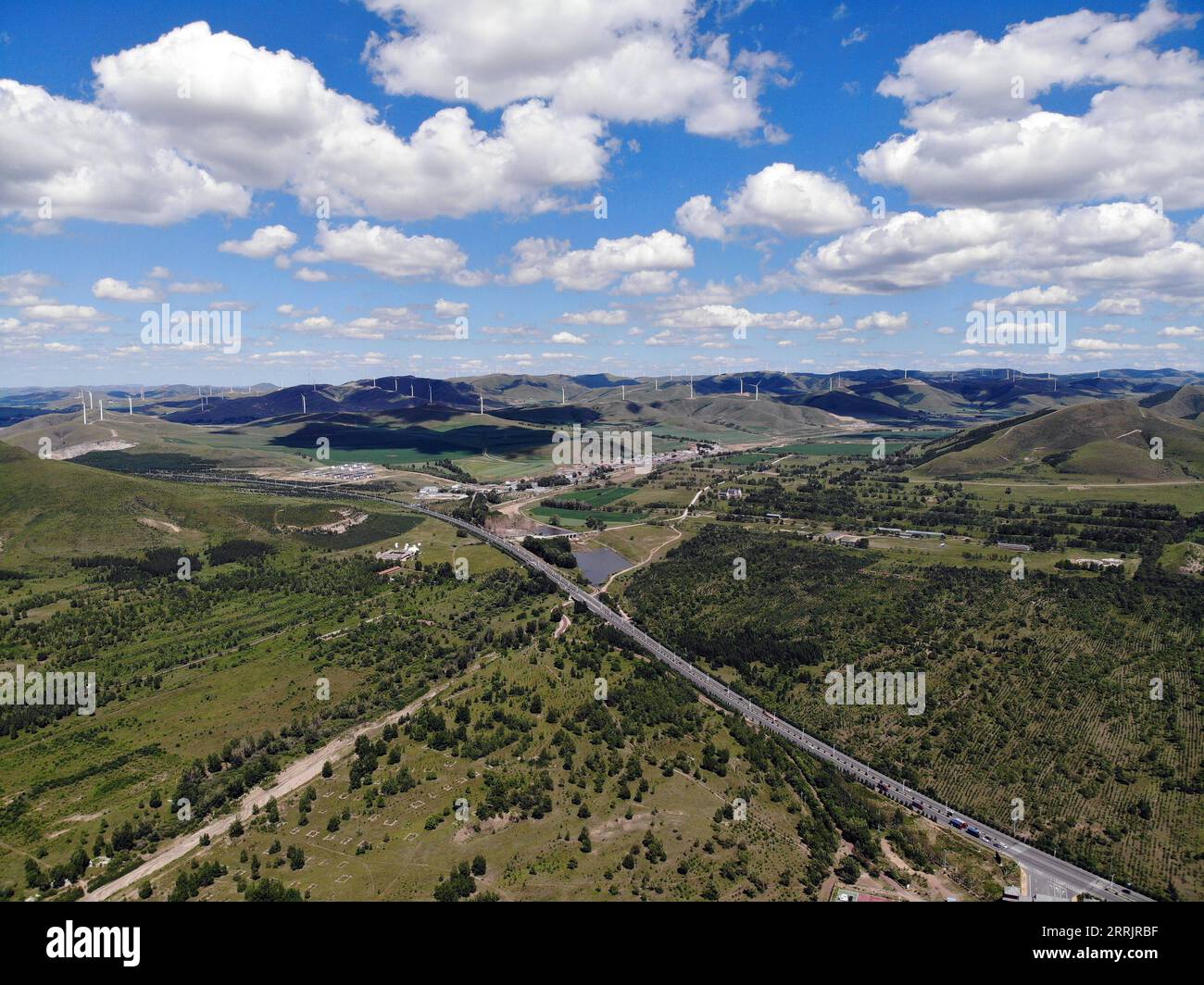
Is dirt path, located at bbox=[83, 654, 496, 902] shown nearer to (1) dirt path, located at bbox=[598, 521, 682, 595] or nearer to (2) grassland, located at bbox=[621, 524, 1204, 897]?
(2) grassland, located at bbox=[621, 524, 1204, 897]

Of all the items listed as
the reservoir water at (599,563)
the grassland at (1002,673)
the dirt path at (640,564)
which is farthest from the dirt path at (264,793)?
the reservoir water at (599,563)

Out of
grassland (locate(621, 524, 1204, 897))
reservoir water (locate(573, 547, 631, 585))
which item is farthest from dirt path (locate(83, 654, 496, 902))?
reservoir water (locate(573, 547, 631, 585))

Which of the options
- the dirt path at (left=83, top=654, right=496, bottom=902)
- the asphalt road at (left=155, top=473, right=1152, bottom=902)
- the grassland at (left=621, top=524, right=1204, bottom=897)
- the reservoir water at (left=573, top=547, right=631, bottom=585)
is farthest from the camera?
the reservoir water at (left=573, top=547, right=631, bottom=585)

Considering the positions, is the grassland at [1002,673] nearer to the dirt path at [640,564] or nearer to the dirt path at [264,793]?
the dirt path at [640,564]

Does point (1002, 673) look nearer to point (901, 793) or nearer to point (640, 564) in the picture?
point (901, 793)

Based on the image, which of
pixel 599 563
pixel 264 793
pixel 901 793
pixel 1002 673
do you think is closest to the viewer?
pixel 264 793

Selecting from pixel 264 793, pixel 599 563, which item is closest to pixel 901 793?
pixel 264 793

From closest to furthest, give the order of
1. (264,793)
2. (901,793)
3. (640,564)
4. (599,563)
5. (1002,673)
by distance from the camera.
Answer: (264,793) < (901,793) < (1002,673) < (640,564) < (599,563)
